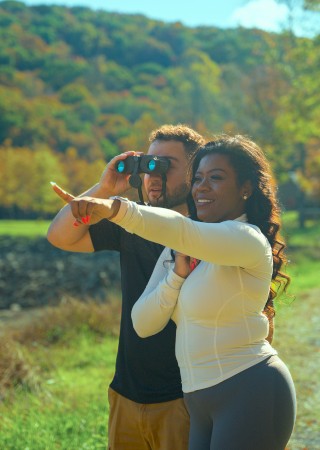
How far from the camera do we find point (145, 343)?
2.94 meters

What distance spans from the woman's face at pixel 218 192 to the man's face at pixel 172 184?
47 centimetres

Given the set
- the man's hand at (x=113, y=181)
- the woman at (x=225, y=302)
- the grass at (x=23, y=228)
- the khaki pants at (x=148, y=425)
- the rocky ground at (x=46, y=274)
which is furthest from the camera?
the grass at (x=23, y=228)

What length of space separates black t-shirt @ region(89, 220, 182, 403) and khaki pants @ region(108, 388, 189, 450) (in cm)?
3

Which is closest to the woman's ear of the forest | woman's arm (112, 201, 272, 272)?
woman's arm (112, 201, 272, 272)

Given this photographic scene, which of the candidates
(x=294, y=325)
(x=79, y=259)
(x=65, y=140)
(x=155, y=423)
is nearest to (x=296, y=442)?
(x=155, y=423)

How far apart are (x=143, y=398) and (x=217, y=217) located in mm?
880

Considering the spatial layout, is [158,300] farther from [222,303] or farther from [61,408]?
[61,408]

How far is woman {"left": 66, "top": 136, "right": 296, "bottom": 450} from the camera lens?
2195mm

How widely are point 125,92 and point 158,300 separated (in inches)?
3618

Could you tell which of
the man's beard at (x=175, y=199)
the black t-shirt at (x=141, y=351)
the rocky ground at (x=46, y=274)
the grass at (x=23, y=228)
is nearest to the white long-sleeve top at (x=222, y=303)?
the black t-shirt at (x=141, y=351)

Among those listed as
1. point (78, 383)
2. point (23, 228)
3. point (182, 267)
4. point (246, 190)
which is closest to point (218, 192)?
point (246, 190)

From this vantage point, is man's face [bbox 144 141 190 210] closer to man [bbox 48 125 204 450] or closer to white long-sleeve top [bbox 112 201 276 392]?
man [bbox 48 125 204 450]

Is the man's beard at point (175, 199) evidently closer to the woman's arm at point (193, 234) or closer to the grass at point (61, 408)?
the woman's arm at point (193, 234)

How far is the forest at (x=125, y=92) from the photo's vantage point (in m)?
26.7
